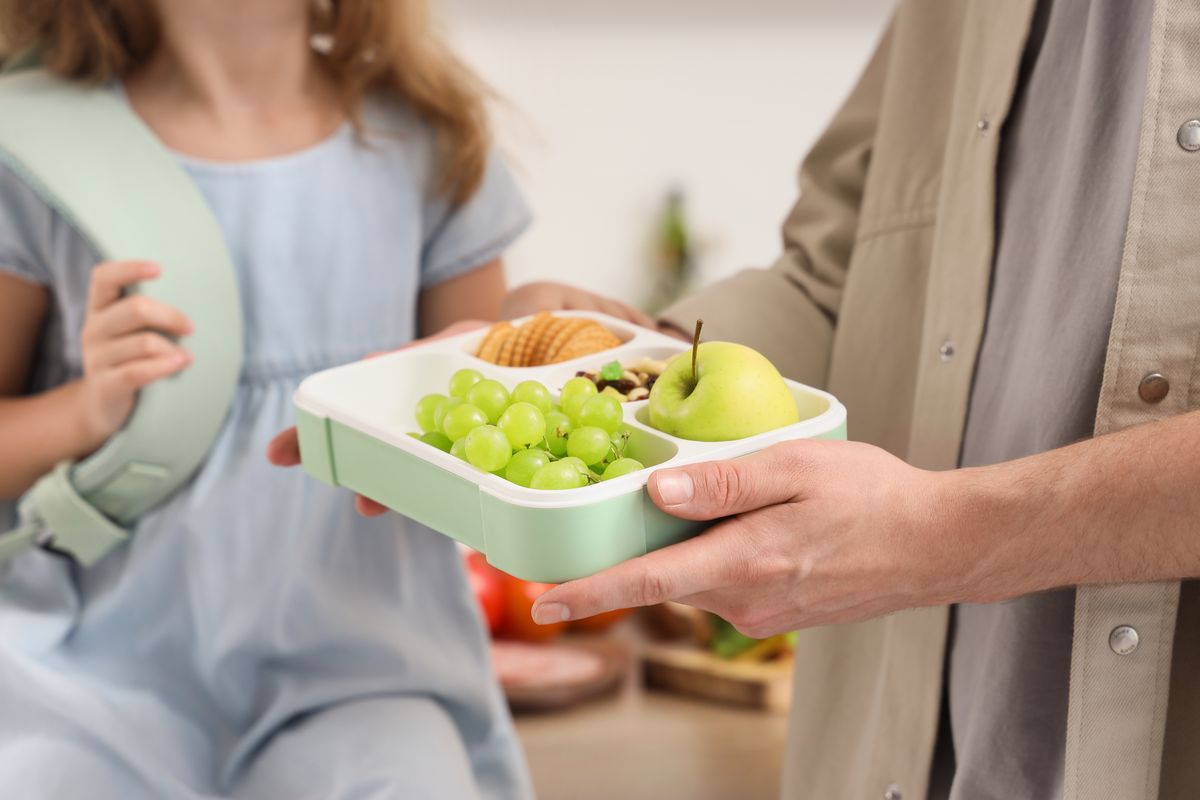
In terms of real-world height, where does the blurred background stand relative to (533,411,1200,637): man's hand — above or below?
below

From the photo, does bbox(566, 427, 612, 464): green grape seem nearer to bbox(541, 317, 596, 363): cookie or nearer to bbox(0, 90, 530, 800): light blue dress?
bbox(541, 317, 596, 363): cookie

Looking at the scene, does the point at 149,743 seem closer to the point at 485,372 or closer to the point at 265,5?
the point at 485,372

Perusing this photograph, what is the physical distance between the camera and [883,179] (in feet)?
3.44

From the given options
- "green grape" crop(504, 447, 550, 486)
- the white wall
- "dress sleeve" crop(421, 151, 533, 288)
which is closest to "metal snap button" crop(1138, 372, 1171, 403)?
"green grape" crop(504, 447, 550, 486)

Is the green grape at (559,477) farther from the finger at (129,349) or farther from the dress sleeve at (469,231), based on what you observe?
the dress sleeve at (469,231)

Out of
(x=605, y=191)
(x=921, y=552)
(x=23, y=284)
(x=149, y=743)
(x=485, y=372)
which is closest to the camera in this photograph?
(x=921, y=552)

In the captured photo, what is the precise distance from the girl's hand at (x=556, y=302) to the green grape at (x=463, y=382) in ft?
0.72

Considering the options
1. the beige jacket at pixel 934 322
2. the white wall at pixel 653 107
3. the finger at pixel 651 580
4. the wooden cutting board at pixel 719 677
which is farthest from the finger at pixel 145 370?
the white wall at pixel 653 107

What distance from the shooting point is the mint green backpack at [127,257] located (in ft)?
3.72

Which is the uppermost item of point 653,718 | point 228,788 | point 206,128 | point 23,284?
point 206,128

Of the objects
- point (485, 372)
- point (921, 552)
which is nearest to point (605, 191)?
point (485, 372)

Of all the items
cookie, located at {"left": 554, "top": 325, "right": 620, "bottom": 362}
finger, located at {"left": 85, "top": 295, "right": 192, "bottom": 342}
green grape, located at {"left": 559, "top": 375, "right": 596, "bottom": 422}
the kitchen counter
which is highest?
green grape, located at {"left": 559, "top": 375, "right": 596, "bottom": 422}

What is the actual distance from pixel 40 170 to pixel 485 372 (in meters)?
0.49

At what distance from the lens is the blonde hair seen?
1296 millimetres
